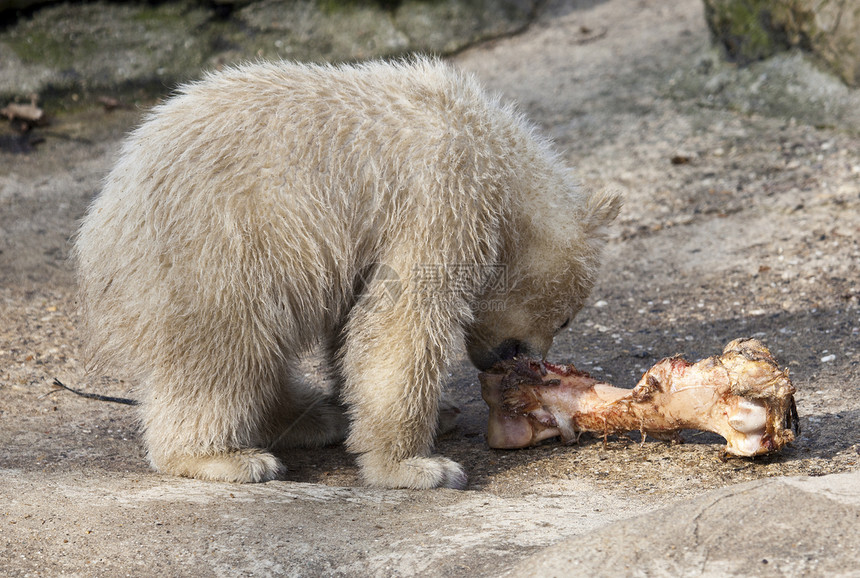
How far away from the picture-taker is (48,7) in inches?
363

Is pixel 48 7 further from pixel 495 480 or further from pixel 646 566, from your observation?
pixel 646 566

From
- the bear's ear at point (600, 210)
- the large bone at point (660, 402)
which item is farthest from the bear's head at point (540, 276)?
the large bone at point (660, 402)

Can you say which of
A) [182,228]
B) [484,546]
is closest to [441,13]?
[182,228]

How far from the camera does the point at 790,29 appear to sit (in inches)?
325

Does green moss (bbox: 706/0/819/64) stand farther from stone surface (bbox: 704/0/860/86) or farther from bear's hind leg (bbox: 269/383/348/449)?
bear's hind leg (bbox: 269/383/348/449)

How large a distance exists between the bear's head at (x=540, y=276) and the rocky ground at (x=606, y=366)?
0.57m

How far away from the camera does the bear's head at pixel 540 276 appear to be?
423 centimetres

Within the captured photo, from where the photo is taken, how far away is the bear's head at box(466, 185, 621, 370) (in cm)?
423

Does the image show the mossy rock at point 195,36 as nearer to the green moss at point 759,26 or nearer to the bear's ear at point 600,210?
the green moss at point 759,26

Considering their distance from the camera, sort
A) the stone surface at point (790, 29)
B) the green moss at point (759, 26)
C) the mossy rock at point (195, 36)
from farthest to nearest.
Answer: the mossy rock at point (195, 36), the green moss at point (759, 26), the stone surface at point (790, 29)

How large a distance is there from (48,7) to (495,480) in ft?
25.2

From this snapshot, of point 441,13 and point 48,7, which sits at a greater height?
point 441,13

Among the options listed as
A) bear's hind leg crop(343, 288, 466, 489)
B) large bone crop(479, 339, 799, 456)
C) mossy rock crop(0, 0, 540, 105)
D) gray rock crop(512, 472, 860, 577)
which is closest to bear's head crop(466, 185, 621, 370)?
large bone crop(479, 339, 799, 456)

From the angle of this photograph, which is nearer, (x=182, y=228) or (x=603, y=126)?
(x=182, y=228)
